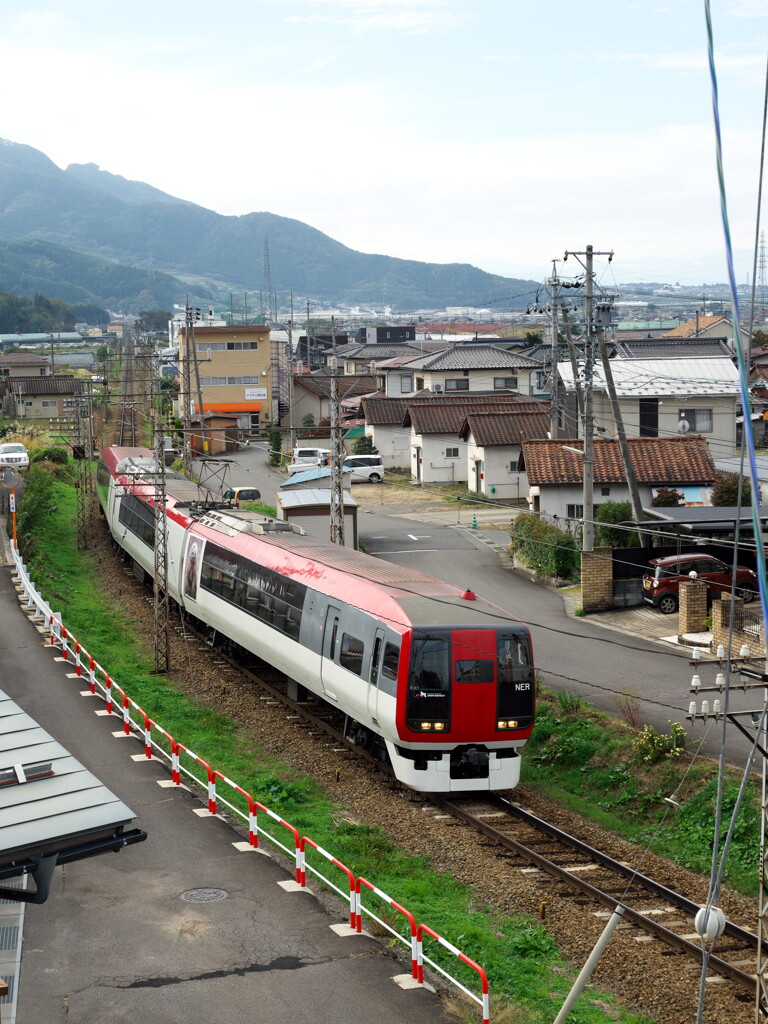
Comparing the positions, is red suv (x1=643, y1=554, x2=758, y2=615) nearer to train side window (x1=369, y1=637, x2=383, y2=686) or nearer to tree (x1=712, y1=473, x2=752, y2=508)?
tree (x1=712, y1=473, x2=752, y2=508)

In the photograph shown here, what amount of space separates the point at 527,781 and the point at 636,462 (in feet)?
61.1

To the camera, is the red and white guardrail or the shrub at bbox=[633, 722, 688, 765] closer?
the red and white guardrail

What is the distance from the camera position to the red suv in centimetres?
2339

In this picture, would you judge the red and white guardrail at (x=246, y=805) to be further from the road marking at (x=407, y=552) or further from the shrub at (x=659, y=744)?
the road marking at (x=407, y=552)

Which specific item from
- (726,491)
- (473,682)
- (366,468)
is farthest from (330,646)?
(366,468)

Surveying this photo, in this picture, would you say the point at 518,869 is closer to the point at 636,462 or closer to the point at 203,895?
the point at 203,895

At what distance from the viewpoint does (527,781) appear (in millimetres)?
16156

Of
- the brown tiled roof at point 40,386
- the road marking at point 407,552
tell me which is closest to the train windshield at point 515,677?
the road marking at point 407,552

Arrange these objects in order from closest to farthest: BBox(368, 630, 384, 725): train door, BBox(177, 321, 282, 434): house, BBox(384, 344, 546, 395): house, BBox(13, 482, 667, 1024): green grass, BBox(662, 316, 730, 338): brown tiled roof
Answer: BBox(13, 482, 667, 1024): green grass, BBox(368, 630, 384, 725): train door, BBox(384, 344, 546, 395): house, BBox(177, 321, 282, 434): house, BBox(662, 316, 730, 338): brown tiled roof

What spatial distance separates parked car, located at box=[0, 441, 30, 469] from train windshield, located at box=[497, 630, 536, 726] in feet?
112

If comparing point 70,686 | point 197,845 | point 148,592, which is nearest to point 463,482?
point 148,592

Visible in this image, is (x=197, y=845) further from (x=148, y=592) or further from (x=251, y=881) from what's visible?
(x=148, y=592)

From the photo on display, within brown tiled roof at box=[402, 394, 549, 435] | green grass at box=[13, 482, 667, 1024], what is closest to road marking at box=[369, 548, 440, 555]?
green grass at box=[13, 482, 667, 1024]

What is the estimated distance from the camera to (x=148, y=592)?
28.7 meters
